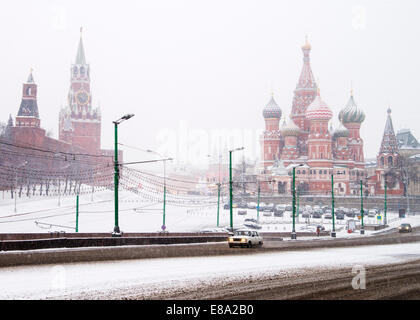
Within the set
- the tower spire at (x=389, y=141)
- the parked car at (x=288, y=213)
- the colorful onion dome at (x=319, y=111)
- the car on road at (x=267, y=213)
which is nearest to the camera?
the car on road at (x=267, y=213)

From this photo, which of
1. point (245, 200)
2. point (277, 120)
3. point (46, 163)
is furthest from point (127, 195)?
point (277, 120)

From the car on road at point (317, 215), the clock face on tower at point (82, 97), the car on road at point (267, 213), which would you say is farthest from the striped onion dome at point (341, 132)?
the clock face on tower at point (82, 97)

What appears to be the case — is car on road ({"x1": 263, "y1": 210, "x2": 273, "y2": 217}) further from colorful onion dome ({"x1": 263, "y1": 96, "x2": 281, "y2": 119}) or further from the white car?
the white car

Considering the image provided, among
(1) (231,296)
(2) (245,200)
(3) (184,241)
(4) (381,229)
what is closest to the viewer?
(1) (231,296)

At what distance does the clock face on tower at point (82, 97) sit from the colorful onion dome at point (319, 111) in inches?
3395

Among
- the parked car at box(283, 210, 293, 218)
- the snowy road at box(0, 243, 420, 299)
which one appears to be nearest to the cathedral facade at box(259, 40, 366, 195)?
the parked car at box(283, 210, 293, 218)

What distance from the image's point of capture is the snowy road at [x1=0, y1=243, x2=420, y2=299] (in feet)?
46.9

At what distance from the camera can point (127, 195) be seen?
368ft

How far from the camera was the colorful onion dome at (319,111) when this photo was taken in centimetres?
12681

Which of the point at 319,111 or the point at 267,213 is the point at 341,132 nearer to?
the point at 319,111

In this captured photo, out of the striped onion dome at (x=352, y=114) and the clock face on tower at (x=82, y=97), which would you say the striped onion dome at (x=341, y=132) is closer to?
the striped onion dome at (x=352, y=114)

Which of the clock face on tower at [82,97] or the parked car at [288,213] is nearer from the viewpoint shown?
the parked car at [288,213]
